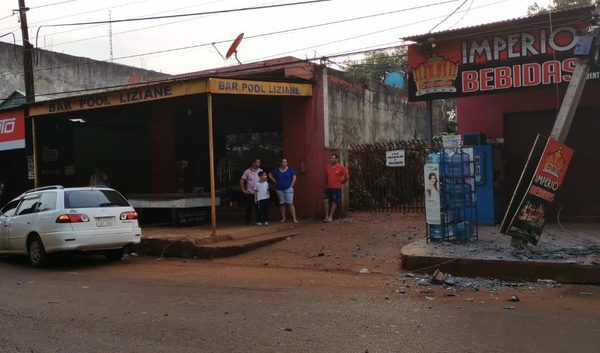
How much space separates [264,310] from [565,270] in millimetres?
4437

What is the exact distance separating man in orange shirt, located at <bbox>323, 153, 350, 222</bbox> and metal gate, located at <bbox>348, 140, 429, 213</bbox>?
1848 millimetres

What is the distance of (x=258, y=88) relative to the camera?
13.3 m

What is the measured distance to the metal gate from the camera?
15.6 meters

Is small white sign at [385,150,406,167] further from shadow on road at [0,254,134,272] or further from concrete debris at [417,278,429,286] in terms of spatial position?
shadow on road at [0,254,134,272]

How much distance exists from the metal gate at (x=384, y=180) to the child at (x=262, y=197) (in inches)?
123

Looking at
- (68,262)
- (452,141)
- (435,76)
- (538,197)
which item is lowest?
(68,262)

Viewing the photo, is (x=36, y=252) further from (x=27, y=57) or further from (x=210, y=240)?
(x=27, y=57)

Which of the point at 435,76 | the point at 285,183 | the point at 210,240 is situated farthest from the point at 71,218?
the point at 435,76

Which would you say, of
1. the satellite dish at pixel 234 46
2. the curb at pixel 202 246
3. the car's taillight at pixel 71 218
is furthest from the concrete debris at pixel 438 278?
the satellite dish at pixel 234 46

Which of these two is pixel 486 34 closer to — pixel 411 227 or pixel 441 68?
pixel 441 68

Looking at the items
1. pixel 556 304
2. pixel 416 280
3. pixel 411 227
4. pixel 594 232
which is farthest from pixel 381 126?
pixel 556 304

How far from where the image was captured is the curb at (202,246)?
11750mm

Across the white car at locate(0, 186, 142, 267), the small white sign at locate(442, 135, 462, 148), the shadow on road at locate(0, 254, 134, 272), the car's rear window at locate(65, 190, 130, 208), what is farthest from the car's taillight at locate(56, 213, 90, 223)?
the small white sign at locate(442, 135, 462, 148)

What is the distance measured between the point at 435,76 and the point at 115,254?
319 inches
